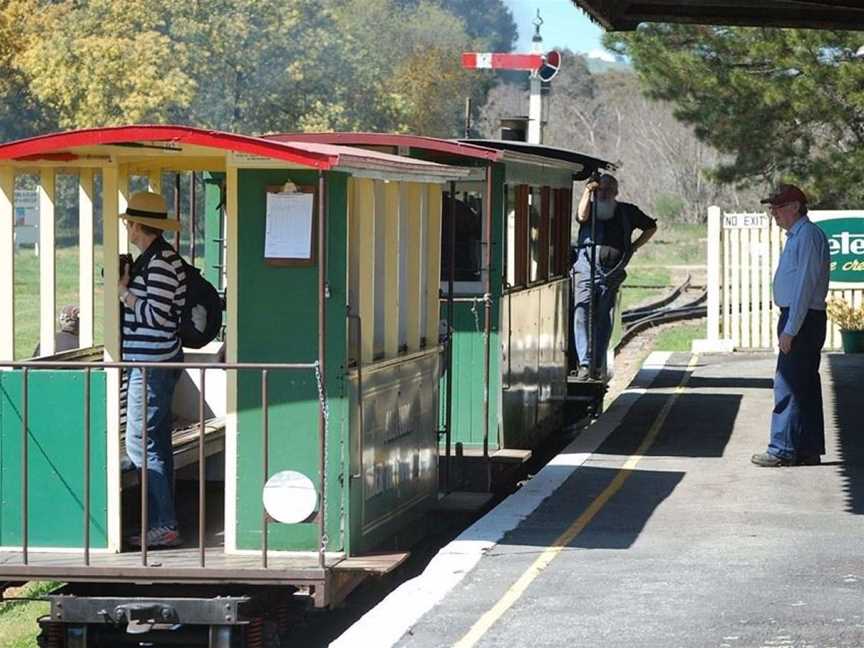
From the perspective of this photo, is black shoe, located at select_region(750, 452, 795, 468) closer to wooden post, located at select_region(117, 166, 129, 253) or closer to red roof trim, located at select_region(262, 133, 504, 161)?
red roof trim, located at select_region(262, 133, 504, 161)

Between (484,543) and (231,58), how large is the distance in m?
39.3

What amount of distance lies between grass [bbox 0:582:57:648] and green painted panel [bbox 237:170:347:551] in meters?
2.90

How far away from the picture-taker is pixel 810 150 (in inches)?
1086

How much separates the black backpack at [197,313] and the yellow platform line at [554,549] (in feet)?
6.33

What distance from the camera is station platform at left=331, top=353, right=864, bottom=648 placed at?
7098 mm

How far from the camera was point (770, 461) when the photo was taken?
11.7 meters

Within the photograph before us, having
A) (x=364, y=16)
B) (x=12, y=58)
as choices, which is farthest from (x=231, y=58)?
(x=364, y=16)

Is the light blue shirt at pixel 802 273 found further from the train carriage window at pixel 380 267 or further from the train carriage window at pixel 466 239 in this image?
the train carriage window at pixel 380 267

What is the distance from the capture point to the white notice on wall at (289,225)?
763cm

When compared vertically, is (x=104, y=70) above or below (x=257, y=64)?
below

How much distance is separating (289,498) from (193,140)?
167 centimetres

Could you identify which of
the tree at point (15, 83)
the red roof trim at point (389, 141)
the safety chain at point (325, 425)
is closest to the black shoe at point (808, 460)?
the red roof trim at point (389, 141)

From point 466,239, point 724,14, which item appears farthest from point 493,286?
point 724,14

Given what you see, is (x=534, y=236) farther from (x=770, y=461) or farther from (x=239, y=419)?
(x=239, y=419)
